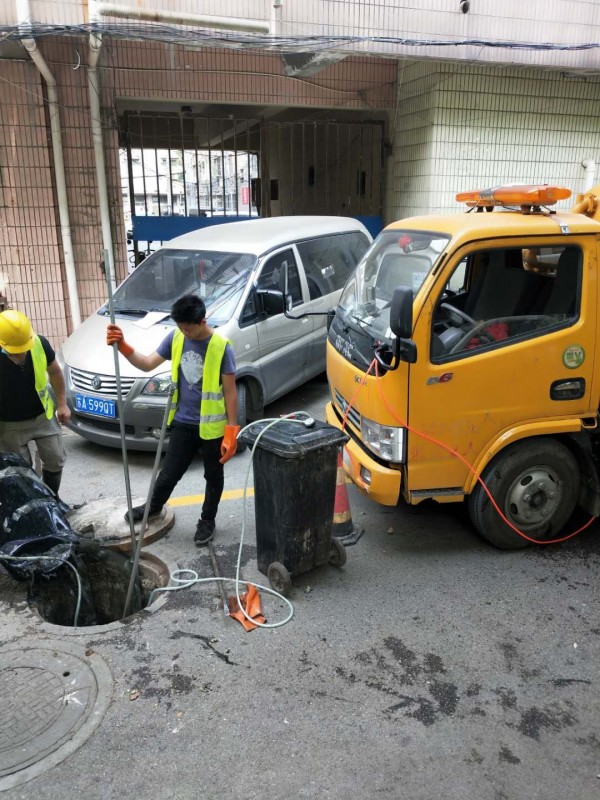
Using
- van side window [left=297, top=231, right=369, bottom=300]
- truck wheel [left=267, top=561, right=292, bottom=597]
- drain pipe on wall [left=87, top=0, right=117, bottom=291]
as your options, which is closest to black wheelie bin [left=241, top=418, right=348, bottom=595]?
truck wheel [left=267, top=561, right=292, bottom=597]

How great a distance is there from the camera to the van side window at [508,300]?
4.08 meters

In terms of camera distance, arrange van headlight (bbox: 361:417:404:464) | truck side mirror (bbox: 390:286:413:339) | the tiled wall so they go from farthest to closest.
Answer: the tiled wall → van headlight (bbox: 361:417:404:464) → truck side mirror (bbox: 390:286:413:339)

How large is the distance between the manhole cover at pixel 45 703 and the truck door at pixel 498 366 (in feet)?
7.25

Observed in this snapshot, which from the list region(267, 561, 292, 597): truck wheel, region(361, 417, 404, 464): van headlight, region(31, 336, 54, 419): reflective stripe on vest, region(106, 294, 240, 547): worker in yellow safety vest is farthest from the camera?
region(31, 336, 54, 419): reflective stripe on vest

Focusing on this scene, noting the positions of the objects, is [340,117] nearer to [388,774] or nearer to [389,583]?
[389,583]

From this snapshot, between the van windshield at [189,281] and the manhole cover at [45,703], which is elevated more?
the van windshield at [189,281]

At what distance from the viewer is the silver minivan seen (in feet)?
18.5

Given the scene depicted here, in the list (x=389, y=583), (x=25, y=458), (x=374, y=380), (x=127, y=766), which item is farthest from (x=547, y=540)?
(x=25, y=458)

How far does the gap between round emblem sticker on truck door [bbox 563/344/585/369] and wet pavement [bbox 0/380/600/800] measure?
1.37 m

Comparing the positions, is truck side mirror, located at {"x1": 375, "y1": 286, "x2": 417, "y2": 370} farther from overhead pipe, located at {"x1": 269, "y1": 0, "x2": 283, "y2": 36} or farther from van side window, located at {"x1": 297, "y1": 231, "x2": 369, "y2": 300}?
overhead pipe, located at {"x1": 269, "y1": 0, "x2": 283, "y2": 36}

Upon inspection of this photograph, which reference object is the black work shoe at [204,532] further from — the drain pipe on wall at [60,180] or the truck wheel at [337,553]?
the drain pipe on wall at [60,180]

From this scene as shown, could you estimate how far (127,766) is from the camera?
2.81m

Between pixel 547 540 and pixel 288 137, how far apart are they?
10767 millimetres

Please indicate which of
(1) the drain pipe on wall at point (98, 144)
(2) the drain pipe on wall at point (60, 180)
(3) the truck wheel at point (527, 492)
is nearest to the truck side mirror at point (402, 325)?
(3) the truck wheel at point (527, 492)
